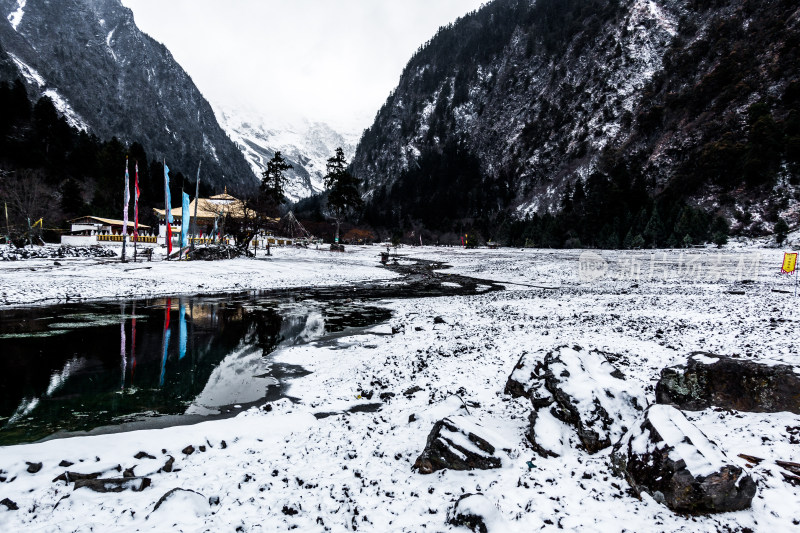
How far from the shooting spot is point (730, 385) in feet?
22.5

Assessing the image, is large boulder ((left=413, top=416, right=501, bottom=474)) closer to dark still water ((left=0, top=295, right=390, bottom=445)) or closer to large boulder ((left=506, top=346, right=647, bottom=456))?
large boulder ((left=506, top=346, right=647, bottom=456))

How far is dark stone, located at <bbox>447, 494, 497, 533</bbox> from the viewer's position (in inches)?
178

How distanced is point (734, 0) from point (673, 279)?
483ft

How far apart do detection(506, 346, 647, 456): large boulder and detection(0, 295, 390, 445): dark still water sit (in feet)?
20.9

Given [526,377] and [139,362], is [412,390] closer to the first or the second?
[526,377]

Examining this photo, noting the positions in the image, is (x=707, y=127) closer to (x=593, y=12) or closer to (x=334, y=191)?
(x=334, y=191)

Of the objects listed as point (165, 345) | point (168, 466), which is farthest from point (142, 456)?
point (165, 345)

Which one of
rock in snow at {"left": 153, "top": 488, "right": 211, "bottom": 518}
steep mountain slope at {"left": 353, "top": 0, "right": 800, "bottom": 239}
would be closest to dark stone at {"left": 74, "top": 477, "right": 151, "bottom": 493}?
rock in snow at {"left": 153, "top": 488, "right": 211, "bottom": 518}

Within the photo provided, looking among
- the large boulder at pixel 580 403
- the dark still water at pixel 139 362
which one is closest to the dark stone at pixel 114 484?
the dark still water at pixel 139 362

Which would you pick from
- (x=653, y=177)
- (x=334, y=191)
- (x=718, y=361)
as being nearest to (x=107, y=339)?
(x=718, y=361)

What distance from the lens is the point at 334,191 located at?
301ft

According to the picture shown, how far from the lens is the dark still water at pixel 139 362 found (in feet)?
26.9

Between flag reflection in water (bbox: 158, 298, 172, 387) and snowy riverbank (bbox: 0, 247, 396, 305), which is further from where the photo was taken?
snowy riverbank (bbox: 0, 247, 396, 305)

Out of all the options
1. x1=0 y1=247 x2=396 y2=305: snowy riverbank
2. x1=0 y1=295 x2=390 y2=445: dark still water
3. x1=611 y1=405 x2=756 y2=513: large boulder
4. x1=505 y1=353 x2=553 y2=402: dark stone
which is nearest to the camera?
x1=611 y1=405 x2=756 y2=513: large boulder
